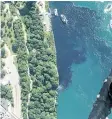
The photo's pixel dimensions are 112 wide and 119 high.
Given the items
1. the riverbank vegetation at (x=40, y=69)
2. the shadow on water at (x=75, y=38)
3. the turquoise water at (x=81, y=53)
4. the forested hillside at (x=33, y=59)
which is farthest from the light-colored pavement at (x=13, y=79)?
the shadow on water at (x=75, y=38)

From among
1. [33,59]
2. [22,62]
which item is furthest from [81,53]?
[22,62]

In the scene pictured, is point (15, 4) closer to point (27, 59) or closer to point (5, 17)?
point (5, 17)

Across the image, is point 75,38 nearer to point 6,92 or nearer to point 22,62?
point 22,62

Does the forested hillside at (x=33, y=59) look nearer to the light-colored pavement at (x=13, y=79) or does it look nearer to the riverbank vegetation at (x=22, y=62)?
the riverbank vegetation at (x=22, y=62)

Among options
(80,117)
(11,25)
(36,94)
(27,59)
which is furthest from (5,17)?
(80,117)

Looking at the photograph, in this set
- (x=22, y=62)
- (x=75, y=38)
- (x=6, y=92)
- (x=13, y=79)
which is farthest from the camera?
(x=75, y=38)

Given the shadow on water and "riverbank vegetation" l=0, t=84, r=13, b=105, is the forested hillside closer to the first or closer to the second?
the shadow on water
